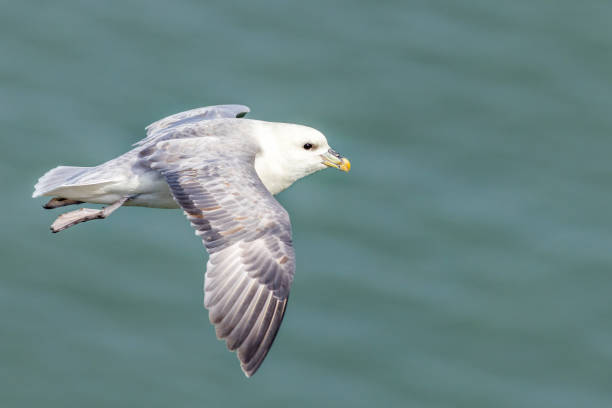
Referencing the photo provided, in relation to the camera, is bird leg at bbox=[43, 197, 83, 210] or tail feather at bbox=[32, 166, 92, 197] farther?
bird leg at bbox=[43, 197, 83, 210]

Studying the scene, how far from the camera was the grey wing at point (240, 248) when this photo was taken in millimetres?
7461

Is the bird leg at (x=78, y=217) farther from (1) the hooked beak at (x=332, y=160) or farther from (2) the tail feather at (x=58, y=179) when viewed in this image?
(1) the hooked beak at (x=332, y=160)

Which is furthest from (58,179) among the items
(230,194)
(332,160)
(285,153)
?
(332,160)

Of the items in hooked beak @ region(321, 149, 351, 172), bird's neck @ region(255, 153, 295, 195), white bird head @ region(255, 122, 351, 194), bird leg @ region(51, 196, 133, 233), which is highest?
hooked beak @ region(321, 149, 351, 172)

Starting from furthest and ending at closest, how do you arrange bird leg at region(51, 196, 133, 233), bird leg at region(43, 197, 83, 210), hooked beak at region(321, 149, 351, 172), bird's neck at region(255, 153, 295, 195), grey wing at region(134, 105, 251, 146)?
1. grey wing at region(134, 105, 251, 146)
2. hooked beak at region(321, 149, 351, 172)
3. bird leg at region(43, 197, 83, 210)
4. bird's neck at region(255, 153, 295, 195)
5. bird leg at region(51, 196, 133, 233)

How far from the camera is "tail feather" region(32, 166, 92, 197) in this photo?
8562mm

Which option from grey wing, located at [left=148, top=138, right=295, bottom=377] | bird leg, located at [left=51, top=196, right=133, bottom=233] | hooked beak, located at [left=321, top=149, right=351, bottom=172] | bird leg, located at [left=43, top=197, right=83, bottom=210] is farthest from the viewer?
hooked beak, located at [left=321, top=149, right=351, bottom=172]

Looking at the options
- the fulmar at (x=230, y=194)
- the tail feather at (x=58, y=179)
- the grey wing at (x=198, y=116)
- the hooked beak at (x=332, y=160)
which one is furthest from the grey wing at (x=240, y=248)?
the grey wing at (x=198, y=116)

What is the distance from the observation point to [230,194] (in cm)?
791

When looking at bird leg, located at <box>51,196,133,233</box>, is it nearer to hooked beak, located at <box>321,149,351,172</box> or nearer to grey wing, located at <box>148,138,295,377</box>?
grey wing, located at <box>148,138,295,377</box>

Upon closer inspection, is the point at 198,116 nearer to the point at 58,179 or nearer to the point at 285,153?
the point at 285,153

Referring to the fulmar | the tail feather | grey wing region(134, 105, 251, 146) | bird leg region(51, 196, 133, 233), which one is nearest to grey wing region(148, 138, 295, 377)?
the fulmar

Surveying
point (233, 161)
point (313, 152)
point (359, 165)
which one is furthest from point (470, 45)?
point (233, 161)

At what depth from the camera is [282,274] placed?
7734 millimetres
